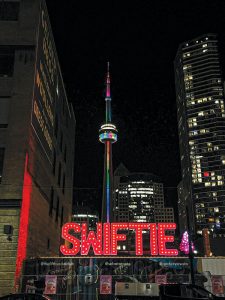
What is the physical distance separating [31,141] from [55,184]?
50.1 feet

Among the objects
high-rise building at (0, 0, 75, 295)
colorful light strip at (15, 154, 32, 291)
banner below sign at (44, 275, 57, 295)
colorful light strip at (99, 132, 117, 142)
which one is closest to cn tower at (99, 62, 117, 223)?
colorful light strip at (99, 132, 117, 142)

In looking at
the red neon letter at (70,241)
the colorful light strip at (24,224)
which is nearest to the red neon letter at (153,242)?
the red neon letter at (70,241)

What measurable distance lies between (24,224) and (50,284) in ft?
17.6

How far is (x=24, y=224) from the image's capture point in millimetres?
29828

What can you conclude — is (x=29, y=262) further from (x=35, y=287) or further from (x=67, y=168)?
(x=67, y=168)

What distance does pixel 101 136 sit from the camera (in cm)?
10719

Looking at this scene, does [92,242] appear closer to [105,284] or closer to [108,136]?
[105,284]

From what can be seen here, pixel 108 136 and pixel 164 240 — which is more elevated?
pixel 108 136

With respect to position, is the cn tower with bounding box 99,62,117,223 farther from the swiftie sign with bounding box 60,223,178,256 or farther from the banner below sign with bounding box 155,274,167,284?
the banner below sign with bounding box 155,274,167,284

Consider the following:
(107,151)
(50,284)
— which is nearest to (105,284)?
(50,284)

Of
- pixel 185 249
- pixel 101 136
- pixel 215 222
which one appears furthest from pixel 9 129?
pixel 215 222

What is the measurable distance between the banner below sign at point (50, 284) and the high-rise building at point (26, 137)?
2335 millimetres

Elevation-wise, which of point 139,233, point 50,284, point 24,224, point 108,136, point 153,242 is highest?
point 108,136

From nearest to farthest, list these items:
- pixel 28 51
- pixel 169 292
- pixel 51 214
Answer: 1. pixel 169 292
2. pixel 28 51
3. pixel 51 214
